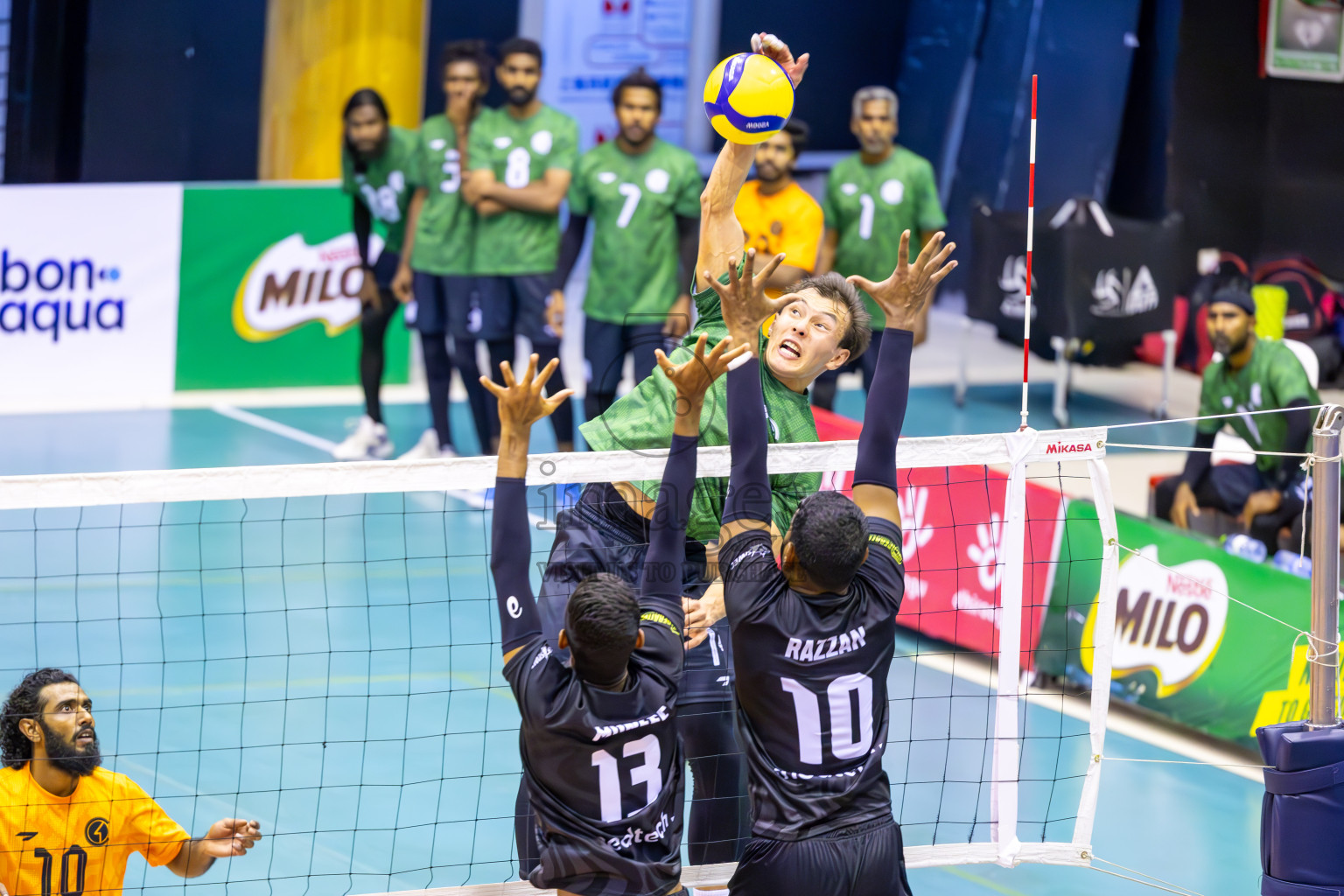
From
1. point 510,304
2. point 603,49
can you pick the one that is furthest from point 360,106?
point 603,49

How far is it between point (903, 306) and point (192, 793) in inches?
143

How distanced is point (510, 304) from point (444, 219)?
724mm

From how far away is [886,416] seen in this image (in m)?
4.64

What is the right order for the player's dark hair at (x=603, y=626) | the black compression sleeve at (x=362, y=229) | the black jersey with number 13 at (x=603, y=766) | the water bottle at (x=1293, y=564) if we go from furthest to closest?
the black compression sleeve at (x=362, y=229)
the water bottle at (x=1293, y=564)
the black jersey with number 13 at (x=603, y=766)
the player's dark hair at (x=603, y=626)

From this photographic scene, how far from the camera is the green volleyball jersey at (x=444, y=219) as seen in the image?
11156 mm

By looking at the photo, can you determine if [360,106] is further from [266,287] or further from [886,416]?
[886,416]

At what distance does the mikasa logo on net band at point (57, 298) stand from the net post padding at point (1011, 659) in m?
9.06

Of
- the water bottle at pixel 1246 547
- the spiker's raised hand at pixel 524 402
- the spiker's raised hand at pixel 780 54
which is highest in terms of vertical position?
the spiker's raised hand at pixel 780 54

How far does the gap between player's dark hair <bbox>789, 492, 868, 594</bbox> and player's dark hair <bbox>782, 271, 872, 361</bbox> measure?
922 millimetres

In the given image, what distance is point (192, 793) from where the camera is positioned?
658 centimetres

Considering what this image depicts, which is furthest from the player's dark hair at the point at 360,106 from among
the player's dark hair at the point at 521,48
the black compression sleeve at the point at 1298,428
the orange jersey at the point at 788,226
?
the black compression sleeve at the point at 1298,428

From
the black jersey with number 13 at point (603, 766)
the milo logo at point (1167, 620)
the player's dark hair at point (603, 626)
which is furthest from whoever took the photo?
the milo logo at point (1167, 620)

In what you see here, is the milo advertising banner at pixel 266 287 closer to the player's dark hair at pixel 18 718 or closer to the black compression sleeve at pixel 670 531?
the player's dark hair at pixel 18 718

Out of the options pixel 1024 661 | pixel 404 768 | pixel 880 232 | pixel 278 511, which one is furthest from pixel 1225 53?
pixel 404 768
